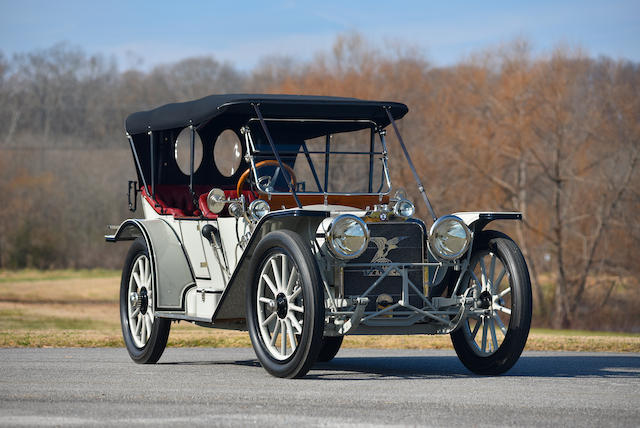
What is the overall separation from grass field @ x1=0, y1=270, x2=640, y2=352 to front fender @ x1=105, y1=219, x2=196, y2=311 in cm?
304

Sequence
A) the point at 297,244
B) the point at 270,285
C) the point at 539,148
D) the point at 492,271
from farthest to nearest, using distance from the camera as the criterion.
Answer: the point at 539,148 < the point at 492,271 < the point at 270,285 < the point at 297,244

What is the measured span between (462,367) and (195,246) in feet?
8.97

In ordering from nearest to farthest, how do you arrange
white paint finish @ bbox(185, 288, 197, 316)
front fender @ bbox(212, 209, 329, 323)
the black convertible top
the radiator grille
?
front fender @ bbox(212, 209, 329, 323) → the radiator grille → the black convertible top → white paint finish @ bbox(185, 288, 197, 316)

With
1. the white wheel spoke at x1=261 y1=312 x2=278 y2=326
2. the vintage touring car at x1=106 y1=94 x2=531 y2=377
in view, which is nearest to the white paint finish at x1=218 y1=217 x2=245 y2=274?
the vintage touring car at x1=106 y1=94 x2=531 y2=377

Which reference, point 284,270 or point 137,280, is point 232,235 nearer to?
point 284,270

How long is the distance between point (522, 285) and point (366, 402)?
2.07 meters

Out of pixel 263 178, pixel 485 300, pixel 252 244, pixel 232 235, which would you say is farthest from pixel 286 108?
pixel 485 300

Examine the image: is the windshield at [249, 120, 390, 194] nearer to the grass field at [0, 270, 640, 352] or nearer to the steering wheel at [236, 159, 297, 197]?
the steering wheel at [236, 159, 297, 197]

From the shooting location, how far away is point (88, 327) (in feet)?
89.2

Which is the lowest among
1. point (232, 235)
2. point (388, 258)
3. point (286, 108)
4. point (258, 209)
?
point (388, 258)

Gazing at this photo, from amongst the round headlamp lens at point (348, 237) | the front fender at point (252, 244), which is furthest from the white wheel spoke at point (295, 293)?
the front fender at point (252, 244)

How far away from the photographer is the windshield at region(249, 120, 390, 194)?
9.45 meters

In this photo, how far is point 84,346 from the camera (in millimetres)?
11781

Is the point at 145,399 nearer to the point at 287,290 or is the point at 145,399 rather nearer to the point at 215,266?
the point at 287,290
